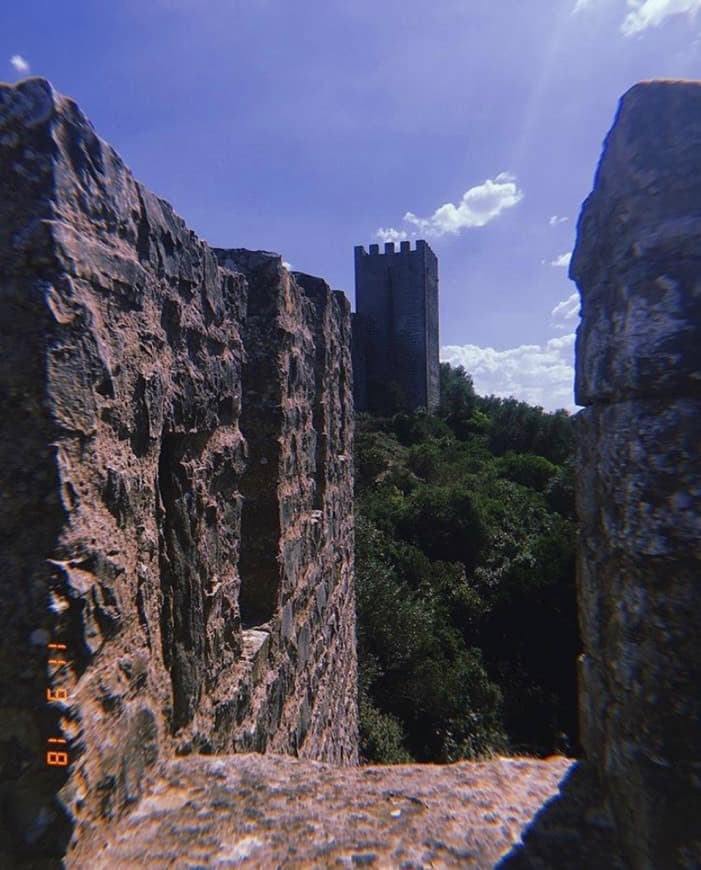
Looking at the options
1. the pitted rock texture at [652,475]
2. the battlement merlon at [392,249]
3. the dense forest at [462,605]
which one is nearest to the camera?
the pitted rock texture at [652,475]

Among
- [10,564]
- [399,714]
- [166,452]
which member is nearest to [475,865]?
[10,564]

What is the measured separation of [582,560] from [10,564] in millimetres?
1266

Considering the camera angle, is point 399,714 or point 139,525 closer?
point 139,525

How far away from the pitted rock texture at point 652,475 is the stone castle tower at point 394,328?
82.9 feet

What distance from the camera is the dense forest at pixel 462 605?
9.03 metres

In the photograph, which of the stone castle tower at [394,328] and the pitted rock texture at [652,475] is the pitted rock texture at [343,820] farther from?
the stone castle tower at [394,328]

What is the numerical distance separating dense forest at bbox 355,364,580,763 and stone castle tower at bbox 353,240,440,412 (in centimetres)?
572

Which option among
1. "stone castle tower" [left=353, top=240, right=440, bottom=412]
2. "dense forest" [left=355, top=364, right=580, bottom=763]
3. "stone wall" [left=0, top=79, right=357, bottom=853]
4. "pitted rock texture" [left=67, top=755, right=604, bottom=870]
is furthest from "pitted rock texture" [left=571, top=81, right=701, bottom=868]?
"stone castle tower" [left=353, top=240, right=440, bottom=412]

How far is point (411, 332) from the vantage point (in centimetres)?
2753

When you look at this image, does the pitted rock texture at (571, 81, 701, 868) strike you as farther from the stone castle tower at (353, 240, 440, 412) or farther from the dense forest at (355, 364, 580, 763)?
the stone castle tower at (353, 240, 440, 412)

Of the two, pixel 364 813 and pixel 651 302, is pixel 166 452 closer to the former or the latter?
pixel 364 813

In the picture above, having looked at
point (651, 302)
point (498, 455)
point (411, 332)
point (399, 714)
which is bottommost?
point (399, 714)

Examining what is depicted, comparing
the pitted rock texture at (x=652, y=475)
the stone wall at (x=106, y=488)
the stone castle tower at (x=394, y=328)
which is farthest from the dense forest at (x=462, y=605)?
the pitted rock texture at (x=652, y=475)
